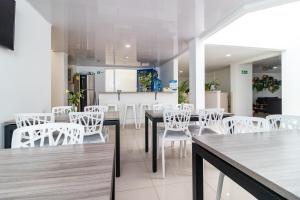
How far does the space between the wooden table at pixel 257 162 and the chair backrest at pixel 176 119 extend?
1243 millimetres

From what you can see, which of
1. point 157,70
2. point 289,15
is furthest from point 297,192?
point 157,70

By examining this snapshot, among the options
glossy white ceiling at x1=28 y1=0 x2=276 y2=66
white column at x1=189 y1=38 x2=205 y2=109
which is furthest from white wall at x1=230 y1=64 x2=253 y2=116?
white column at x1=189 y1=38 x2=205 y2=109

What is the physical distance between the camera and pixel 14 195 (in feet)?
1.81

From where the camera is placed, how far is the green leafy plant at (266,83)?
9.68 m

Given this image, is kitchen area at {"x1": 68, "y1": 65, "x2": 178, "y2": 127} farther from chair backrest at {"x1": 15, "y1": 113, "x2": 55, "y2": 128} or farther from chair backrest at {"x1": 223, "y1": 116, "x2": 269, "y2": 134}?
chair backrest at {"x1": 223, "y1": 116, "x2": 269, "y2": 134}

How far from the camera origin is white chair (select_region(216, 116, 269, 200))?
5.38 ft

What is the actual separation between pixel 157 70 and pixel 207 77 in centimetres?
377

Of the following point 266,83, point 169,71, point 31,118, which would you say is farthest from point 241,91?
point 31,118

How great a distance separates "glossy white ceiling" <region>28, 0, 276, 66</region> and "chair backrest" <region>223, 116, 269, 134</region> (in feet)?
6.49

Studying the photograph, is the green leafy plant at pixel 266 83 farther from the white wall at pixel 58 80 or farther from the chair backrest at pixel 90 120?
the chair backrest at pixel 90 120

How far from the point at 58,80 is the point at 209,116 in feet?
16.5

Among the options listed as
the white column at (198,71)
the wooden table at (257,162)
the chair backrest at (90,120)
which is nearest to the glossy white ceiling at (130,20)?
the white column at (198,71)

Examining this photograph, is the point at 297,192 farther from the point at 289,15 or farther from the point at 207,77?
the point at 207,77

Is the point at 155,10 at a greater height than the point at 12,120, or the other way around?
the point at 155,10
